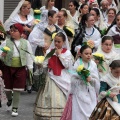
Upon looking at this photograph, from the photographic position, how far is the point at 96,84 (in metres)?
10.1

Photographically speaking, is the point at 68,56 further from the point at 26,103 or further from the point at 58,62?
the point at 26,103

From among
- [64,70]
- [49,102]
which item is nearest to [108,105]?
[49,102]

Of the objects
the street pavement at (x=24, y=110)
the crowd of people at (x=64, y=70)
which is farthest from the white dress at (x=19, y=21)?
the street pavement at (x=24, y=110)

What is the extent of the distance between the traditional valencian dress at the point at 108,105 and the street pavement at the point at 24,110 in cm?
278

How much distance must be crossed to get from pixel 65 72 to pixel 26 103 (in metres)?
2.23

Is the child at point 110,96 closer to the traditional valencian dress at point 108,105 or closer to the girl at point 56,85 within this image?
the traditional valencian dress at point 108,105

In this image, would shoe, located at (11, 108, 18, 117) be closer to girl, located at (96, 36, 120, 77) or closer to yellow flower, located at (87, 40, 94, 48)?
yellow flower, located at (87, 40, 94, 48)

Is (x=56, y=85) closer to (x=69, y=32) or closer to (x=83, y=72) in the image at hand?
(x=83, y=72)

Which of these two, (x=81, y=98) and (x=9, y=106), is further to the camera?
(x=9, y=106)

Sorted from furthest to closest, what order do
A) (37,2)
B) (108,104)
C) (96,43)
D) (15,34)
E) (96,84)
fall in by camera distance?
1. (37,2)
2. (96,43)
3. (15,34)
4. (96,84)
5. (108,104)

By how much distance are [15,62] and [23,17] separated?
8.65ft

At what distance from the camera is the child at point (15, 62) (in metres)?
11.6

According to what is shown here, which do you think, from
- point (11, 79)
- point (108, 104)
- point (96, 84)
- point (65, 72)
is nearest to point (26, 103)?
point (11, 79)

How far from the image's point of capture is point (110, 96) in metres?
8.92
